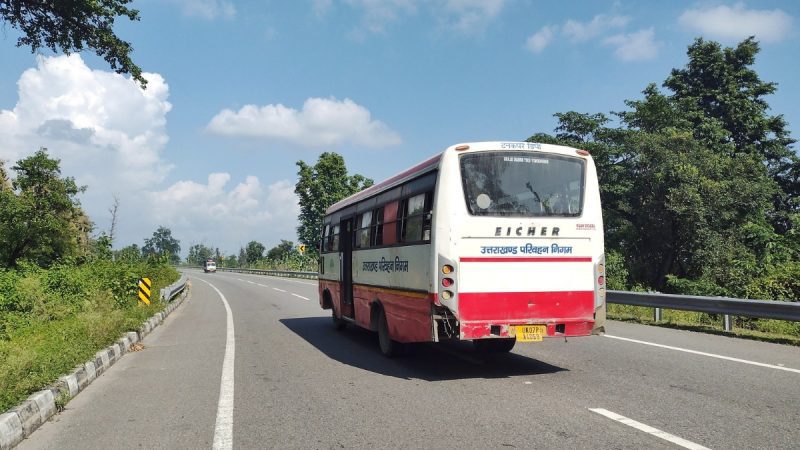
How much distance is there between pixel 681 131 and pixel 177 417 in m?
32.5

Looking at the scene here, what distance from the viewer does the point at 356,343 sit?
11242mm

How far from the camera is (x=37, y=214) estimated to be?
28.1 metres

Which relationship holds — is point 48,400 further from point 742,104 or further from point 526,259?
point 742,104

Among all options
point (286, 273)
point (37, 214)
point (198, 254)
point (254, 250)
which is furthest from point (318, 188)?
point (198, 254)

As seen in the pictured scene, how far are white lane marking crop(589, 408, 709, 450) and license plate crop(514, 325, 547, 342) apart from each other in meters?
1.75

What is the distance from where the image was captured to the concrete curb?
5.27 metres

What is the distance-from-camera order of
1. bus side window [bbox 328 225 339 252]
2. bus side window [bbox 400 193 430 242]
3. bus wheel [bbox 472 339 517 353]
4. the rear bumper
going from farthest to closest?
bus side window [bbox 328 225 339 252] < bus wheel [bbox 472 339 517 353] < bus side window [bbox 400 193 430 242] < the rear bumper

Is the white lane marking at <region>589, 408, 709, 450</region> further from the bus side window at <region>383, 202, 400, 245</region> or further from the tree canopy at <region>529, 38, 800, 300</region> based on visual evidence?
the tree canopy at <region>529, 38, 800, 300</region>

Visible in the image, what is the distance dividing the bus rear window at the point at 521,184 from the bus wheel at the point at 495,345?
2676 mm

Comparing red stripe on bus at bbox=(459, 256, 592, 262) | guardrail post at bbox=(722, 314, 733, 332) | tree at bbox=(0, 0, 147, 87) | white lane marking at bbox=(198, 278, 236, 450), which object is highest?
tree at bbox=(0, 0, 147, 87)

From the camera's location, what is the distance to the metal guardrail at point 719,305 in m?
10.2

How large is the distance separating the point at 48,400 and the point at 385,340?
479cm

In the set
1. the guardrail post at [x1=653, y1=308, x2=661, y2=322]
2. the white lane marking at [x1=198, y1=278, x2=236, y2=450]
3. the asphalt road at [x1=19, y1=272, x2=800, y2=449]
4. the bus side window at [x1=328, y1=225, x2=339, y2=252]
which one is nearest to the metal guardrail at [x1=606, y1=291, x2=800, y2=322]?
the guardrail post at [x1=653, y1=308, x2=661, y2=322]

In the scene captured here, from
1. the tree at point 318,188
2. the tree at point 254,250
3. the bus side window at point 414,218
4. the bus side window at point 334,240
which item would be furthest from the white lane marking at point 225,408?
the tree at point 254,250
